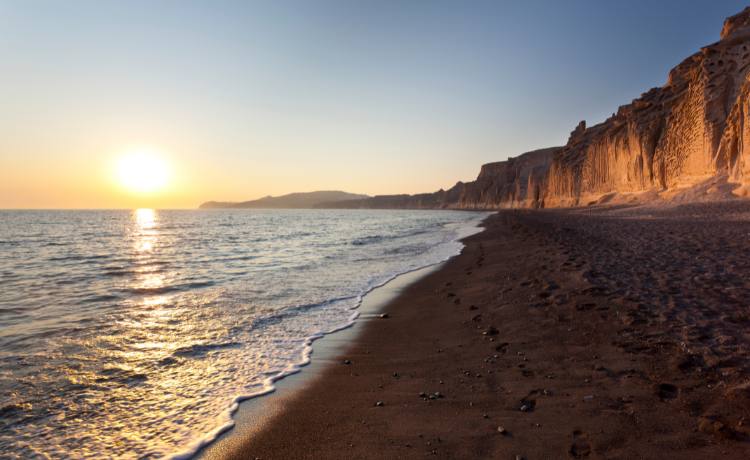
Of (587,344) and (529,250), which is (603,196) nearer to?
(529,250)

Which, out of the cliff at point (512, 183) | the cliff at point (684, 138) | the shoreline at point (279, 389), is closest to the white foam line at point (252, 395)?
the shoreline at point (279, 389)

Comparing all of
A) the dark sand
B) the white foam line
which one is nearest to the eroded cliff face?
the dark sand

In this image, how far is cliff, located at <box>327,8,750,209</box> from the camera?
28.5 m

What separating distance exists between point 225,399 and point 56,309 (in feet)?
22.9

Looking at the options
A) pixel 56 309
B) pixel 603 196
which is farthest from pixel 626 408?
pixel 603 196

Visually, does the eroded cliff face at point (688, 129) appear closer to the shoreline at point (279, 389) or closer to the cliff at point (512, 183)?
the shoreline at point (279, 389)

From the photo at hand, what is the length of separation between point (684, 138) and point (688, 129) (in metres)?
0.89

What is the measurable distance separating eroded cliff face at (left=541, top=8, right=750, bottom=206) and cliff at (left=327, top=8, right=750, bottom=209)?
0.21 feet

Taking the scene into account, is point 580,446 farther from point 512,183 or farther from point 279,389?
point 512,183

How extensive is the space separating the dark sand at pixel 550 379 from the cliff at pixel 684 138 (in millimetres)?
28839

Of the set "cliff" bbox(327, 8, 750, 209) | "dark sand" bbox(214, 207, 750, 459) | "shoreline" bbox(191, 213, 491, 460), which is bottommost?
"shoreline" bbox(191, 213, 491, 460)

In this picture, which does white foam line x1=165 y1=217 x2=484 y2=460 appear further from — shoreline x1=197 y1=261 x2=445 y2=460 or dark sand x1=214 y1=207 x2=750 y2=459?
dark sand x1=214 y1=207 x2=750 y2=459

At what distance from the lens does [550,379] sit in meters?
4.10

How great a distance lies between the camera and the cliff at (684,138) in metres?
28.5
